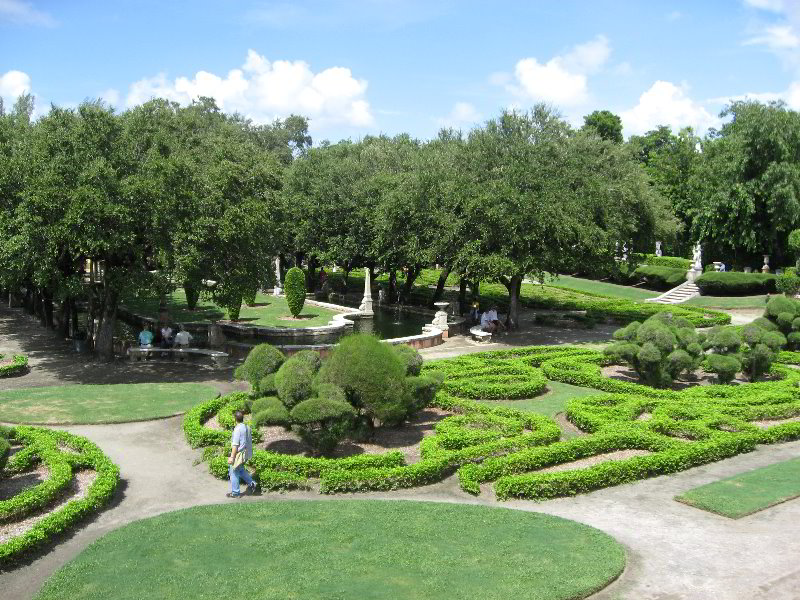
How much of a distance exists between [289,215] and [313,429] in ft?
92.8

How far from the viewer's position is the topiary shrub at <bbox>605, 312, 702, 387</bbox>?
1994 cm

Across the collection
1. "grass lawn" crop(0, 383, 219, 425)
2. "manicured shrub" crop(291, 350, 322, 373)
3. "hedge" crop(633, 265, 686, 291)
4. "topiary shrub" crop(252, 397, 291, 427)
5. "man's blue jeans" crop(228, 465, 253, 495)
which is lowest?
"man's blue jeans" crop(228, 465, 253, 495)

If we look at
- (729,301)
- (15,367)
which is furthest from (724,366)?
(729,301)

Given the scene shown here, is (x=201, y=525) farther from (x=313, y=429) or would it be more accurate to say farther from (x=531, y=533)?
(x=531, y=533)

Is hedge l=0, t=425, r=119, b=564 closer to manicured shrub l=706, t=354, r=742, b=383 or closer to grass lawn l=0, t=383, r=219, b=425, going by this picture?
grass lawn l=0, t=383, r=219, b=425

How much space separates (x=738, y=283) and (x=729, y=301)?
2.09 metres

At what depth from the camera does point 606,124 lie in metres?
86.7

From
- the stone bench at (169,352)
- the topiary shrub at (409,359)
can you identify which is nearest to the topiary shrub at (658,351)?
the topiary shrub at (409,359)

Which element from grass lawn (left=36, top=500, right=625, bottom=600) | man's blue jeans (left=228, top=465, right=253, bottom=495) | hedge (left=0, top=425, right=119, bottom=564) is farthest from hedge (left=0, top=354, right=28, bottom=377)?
grass lawn (left=36, top=500, right=625, bottom=600)

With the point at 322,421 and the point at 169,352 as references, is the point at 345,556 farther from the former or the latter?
the point at 169,352

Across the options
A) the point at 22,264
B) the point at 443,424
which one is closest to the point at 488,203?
the point at 443,424

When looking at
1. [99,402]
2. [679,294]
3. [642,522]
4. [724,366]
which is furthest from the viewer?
[679,294]

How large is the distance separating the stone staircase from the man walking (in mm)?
34601

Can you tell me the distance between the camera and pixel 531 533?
11250 millimetres
